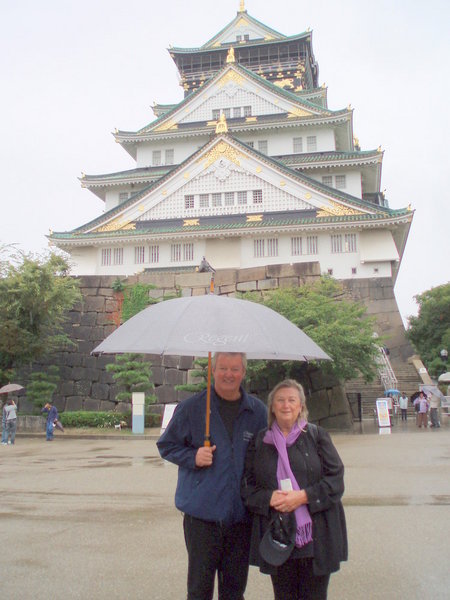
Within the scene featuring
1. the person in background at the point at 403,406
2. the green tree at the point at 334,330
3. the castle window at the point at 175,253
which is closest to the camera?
the green tree at the point at 334,330

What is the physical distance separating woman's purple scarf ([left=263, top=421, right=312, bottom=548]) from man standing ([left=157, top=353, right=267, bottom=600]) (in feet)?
0.75

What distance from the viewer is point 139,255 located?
107ft

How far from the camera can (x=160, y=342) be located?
341 centimetres

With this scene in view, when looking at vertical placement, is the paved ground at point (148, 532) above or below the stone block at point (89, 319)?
below

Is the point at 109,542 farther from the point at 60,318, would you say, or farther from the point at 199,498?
the point at 60,318

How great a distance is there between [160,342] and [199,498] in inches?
35.5

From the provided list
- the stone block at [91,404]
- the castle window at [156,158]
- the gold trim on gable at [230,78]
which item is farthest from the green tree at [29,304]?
the gold trim on gable at [230,78]

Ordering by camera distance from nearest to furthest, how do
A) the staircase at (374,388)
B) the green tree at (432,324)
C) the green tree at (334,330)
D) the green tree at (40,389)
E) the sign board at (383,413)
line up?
the sign board at (383,413) < the green tree at (334,330) < the green tree at (40,389) < the staircase at (374,388) < the green tree at (432,324)

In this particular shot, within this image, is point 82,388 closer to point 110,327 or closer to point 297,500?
point 110,327

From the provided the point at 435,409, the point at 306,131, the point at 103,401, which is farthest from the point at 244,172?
the point at 435,409

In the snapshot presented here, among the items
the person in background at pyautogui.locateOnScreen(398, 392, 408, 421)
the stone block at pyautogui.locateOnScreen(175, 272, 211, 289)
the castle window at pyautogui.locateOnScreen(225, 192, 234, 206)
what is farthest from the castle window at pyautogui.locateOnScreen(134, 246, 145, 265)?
the person in background at pyautogui.locateOnScreen(398, 392, 408, 421)

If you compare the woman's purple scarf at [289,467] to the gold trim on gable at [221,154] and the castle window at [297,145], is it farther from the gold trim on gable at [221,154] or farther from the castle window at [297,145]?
the castle window at [297,145]

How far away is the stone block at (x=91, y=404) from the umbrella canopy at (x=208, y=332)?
17.8m

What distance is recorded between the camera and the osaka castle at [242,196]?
1220 inches
